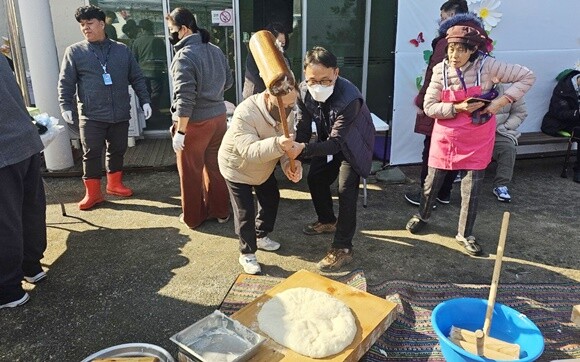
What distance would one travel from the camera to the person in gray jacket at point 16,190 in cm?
275

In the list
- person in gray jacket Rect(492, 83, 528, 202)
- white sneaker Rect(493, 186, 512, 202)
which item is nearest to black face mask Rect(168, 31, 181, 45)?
person in gray jacket Rect(492, 83, 528, 202)

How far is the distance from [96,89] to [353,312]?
316 cm

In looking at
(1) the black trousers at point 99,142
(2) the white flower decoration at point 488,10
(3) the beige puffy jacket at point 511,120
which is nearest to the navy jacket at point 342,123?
(1) the black trousers at point 99,142

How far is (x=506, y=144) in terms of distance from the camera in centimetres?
500

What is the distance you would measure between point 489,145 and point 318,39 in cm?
360

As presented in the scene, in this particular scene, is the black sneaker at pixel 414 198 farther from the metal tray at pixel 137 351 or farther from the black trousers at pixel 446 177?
the metal tray at pixel 137 351

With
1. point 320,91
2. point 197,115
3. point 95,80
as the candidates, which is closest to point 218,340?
point 320,91

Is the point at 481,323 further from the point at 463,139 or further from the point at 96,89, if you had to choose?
the point at 96,89

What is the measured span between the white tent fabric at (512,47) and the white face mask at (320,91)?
251 cm

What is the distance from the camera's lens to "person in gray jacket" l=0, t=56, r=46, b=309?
2750mm

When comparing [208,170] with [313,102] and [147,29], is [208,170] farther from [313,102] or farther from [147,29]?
[147,29]

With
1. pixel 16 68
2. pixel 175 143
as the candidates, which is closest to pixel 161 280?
pixel 175 143

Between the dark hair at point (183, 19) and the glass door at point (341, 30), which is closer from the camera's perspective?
the dark hair at point (183, 19)

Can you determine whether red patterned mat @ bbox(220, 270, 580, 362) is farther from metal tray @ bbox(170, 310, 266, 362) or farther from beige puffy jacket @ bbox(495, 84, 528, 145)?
beige puffy jacket @ bbox(495, 84, 528, 145)
